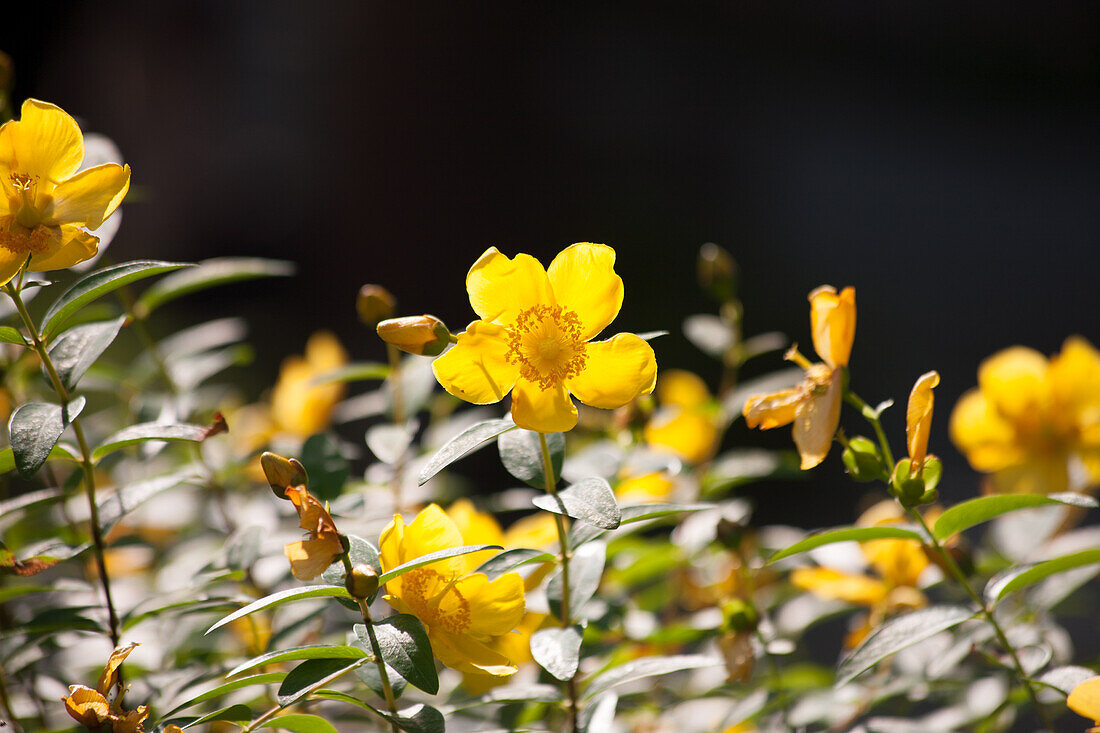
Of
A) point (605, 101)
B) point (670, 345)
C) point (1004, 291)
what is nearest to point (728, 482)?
point (670, 345)

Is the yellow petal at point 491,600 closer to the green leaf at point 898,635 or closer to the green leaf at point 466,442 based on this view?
the green leaf at point 466,442

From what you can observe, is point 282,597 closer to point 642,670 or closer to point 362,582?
point 362,582

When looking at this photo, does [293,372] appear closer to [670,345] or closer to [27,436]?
[27,436]

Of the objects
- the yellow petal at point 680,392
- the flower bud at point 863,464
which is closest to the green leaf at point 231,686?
the flower bud at point 863,464

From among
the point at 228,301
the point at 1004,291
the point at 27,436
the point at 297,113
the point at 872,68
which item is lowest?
the point at 228,301

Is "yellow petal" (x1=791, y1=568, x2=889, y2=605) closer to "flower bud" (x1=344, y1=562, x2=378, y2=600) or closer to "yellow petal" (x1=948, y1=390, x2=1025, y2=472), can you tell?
"yellow petal" (x1=948, y1=390, x2=1025, y2=472)

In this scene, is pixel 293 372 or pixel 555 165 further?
pixel 555 165

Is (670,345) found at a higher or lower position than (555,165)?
lower
